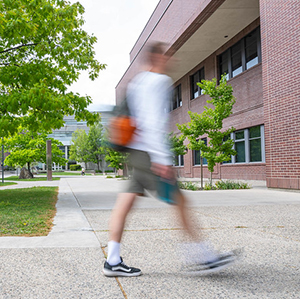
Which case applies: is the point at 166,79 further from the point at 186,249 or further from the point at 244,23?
the point at 244,23

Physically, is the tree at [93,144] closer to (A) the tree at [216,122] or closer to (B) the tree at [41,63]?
(A) the tree at [216,122]

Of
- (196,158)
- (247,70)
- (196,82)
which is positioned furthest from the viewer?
(196,158)

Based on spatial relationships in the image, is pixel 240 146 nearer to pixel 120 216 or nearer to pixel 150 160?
pixel 150 160

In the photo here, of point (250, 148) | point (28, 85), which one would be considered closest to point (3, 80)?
point (28, 85)

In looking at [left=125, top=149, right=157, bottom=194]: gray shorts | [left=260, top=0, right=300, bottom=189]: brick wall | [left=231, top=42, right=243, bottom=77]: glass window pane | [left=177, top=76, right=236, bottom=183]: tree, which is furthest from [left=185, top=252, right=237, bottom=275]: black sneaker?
[left=231, top=42, right=243, bottom=77]: glass window pane

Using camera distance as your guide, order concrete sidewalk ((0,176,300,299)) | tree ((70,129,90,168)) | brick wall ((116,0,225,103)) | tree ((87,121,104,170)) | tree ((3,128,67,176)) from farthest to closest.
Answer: tree ((70,129,90,168)) < tree ((87,121,104,170)) < tree ((3,128,67,176)) < brick wall ((116,0,225,103)) < concrete sidewalk ((0,176,300,299))

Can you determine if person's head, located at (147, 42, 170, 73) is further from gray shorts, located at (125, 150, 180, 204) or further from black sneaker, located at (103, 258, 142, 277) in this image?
black sneaker, located at (103, 258, 142, 277)

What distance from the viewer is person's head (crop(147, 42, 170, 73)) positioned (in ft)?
9.34

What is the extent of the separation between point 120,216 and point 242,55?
16.7 metres

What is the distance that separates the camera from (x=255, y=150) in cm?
1675

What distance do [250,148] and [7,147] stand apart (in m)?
19.9

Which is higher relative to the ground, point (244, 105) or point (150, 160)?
point (244, 105)

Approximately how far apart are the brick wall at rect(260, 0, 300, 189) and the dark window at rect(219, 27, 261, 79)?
14.2ft

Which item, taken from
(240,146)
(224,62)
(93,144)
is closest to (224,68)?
(224,62)
